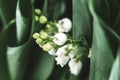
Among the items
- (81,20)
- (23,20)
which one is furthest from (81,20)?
(23,20)

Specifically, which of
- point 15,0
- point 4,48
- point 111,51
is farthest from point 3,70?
point 111,51

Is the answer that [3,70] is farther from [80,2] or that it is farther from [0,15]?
[80,2]

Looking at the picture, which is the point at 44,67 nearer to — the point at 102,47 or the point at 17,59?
the point at 17,59

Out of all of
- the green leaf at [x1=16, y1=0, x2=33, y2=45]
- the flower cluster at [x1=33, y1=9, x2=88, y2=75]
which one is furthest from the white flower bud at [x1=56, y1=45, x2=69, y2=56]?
the green leaf at [x1=16, y1=0, x2=33, y2=45]

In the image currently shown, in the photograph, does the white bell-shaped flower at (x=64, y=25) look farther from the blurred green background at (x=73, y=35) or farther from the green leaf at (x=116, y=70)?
the green leaf at (x=116, y=70)

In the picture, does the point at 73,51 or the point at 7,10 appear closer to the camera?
Answer: the point at 73,51

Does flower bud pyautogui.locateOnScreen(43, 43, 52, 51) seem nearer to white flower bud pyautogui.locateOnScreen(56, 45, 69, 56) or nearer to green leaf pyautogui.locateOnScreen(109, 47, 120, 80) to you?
white flower bud pyautogui.locateOnScreen(56, 45, 69, 56)

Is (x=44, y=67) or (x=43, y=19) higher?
(x=43, y=19)

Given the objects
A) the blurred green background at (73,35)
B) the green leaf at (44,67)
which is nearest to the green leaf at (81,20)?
the blurred green background at (73,35)
